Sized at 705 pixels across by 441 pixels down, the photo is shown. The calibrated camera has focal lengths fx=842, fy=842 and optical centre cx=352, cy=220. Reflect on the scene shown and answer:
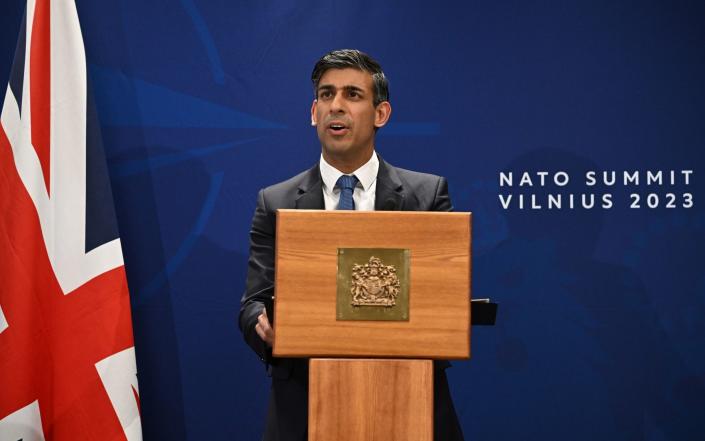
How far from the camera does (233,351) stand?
10.9 ft

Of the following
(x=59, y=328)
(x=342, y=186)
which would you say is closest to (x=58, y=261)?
(x=59, y=328)

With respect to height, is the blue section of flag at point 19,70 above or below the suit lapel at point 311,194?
above

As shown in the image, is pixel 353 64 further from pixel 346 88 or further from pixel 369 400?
pixel 369 400

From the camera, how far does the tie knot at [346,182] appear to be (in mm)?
2186

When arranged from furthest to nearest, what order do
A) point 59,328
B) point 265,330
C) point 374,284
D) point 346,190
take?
point 59,328 < point 346,190 < point 265,330 < point 374,284

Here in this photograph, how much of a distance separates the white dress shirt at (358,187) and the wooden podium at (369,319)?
498 mm

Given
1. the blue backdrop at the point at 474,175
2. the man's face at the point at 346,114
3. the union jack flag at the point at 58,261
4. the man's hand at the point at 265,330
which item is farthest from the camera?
the blue backdrop at the point at 474,175

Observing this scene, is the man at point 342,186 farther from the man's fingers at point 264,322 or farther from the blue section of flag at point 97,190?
the blue section of flag at point 97,190

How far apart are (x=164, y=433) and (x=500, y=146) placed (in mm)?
1744

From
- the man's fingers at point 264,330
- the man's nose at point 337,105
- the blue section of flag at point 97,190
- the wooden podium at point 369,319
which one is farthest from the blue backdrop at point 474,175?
the wooden podium at point 369,319

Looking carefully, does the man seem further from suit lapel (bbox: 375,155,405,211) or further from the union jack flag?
the union jack flag

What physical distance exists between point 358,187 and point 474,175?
1.22 metres

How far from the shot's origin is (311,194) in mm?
2217

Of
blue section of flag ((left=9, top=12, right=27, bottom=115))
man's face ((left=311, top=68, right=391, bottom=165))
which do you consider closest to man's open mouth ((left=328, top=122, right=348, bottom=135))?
man's face ((left=311, top=68, right=391, bottom=165))
